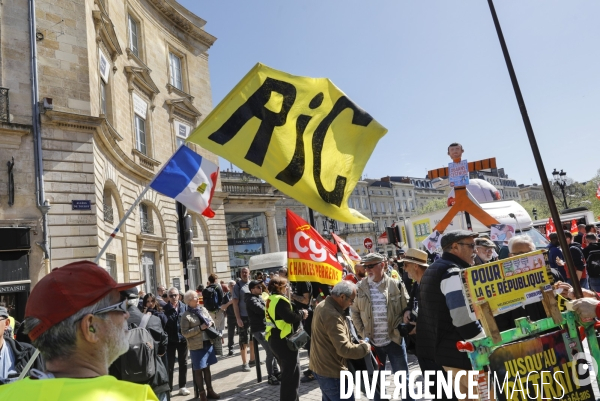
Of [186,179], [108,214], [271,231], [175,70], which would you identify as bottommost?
[186,179]

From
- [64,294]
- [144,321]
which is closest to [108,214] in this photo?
[144,321]

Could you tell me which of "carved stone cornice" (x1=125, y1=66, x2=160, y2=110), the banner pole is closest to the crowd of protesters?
the banner pole

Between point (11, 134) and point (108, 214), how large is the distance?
439 centimetres

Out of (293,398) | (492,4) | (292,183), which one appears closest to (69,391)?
(292,183)

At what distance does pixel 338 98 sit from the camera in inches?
173

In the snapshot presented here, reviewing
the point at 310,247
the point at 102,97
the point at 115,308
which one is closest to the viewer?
the point at 115,308

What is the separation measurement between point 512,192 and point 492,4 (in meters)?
130

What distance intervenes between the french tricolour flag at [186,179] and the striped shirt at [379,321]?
2764 millimetres

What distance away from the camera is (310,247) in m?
7.08

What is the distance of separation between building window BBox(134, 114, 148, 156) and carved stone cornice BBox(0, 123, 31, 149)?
7.33 meters

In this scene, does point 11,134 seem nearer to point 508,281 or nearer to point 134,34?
point 134,34

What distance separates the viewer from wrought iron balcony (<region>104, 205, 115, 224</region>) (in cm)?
1556

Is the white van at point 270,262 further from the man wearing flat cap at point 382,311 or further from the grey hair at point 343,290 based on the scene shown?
the grey hair at point 343,290

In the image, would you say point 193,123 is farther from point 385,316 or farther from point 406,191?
point 406,191
